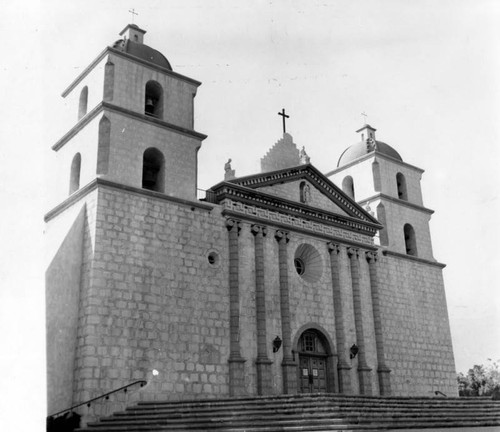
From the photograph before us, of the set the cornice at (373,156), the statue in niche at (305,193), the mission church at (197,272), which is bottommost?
the mission church at (197,272)

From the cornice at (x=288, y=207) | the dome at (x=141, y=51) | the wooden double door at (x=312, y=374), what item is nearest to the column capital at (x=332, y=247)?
the cornice at (x=288, y=207)

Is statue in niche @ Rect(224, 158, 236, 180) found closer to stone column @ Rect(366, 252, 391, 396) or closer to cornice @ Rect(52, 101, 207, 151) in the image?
cornice @ Rect(52, 101, 207, 151)

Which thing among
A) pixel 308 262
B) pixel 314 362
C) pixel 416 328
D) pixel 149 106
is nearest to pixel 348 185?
pixel 308 262

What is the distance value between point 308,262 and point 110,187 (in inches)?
336

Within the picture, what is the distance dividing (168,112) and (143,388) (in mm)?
9140

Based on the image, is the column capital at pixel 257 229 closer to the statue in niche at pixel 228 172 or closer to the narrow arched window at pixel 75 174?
the statue in niche at pixel 228 172

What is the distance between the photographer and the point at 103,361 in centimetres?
1577

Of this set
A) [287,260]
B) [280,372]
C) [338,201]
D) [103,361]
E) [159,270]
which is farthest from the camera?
[338,201]

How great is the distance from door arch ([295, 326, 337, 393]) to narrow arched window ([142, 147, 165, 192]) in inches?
280

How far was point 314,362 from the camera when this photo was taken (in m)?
21.0

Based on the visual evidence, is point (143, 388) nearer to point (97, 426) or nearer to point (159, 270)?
point (97, 426)

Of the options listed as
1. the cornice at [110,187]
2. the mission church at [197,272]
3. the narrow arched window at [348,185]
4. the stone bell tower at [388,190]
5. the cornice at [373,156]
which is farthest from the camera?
the narrow arched window at [348,185]

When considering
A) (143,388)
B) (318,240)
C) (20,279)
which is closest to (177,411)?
(143,388)

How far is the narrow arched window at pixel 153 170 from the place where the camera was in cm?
1928
